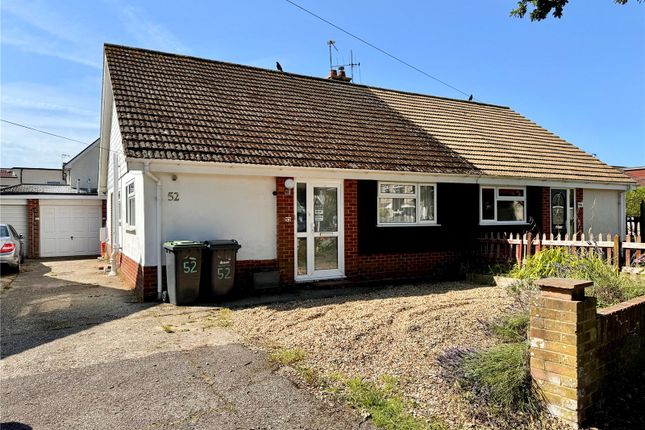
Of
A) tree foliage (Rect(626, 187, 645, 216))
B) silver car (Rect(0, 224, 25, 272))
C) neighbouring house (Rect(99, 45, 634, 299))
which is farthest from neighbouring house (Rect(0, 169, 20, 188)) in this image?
tree foliage (Rect(626, 187, 645, 216))

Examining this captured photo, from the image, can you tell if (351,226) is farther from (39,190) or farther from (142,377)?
(39,190)

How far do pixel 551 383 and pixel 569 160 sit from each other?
1362 centimetres

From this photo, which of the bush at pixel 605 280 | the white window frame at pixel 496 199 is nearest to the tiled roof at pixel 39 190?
the white window frame at pixel 496 199

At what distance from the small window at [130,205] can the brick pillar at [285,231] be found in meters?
3.66

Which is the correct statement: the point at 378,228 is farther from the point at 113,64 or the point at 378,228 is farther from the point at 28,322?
the point at 113,64

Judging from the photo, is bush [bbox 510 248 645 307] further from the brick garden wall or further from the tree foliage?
the tree foliage

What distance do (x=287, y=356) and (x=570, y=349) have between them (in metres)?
2.85

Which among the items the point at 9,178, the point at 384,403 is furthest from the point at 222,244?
the point at 9,178

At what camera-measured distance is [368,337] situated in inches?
223

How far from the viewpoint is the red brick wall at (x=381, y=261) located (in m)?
10.3

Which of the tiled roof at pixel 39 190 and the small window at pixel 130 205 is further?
the tiled roof at pixel 39 190

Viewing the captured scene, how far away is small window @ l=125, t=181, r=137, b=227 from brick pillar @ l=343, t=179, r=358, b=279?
4992 millimetres

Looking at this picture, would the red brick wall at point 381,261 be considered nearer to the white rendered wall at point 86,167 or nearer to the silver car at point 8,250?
the silver car at point 8,250

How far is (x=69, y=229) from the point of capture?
19359 mm
